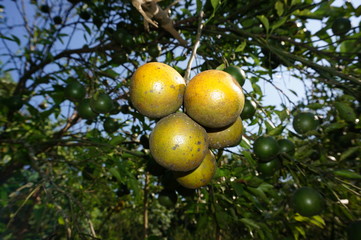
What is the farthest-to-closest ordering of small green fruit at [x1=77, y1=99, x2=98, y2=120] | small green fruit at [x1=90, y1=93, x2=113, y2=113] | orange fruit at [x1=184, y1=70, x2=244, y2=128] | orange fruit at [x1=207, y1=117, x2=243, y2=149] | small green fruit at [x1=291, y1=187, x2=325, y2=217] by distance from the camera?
small green fruit at [x1=77, y1=99, x2=98, y2=120], small green fruit at [x1=90, y1=93, x2=113, y2=113], small green fruit at [x1=291, y1=187, x2=325, y2=217], orange fruit at [x1=207, y1=117, x2=243, y2=149], orange fruit at [x1=184, y1=70, x2=244, y2=128]

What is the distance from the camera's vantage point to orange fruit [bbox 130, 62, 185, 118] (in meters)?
1.11

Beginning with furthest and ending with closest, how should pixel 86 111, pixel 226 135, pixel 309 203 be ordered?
pixel 86 111, pixel 309 203, pixel 226 135

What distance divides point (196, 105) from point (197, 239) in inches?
141

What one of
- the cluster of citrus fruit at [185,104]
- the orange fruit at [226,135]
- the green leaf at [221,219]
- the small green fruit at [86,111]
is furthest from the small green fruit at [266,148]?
the small green fruit at [86,111]

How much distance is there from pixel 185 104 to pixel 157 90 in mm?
153

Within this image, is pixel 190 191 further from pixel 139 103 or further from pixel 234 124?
pixel 139 103

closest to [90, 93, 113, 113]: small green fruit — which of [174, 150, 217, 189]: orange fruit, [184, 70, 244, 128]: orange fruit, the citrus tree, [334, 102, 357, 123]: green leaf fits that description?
the citrus tree

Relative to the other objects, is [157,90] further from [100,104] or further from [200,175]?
[100,104]

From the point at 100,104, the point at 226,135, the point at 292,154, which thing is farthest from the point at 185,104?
the point at 292,154

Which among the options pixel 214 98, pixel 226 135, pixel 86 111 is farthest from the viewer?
pixel 86 111

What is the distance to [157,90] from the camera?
111cm

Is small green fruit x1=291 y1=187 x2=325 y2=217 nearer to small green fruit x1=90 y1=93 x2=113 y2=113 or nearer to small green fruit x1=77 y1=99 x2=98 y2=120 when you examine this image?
small green fruit x1=90 y1=93 x2=113 y2=113

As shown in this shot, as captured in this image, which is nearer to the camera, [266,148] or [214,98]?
[214,98]

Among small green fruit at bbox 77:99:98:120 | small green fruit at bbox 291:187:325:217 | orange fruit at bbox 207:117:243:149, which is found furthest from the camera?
small green fruit at bbox 77:99:98:120
